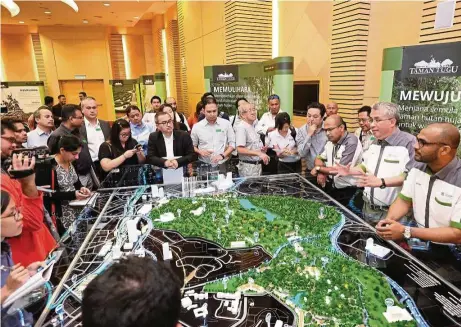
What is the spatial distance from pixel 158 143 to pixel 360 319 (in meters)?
2.86

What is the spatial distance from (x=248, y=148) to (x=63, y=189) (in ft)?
7.77

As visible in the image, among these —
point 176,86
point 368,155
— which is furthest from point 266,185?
point 176,86

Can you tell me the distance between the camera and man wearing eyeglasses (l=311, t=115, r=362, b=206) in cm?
315

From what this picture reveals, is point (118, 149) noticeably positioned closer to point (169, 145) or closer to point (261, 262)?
point (169, 145)

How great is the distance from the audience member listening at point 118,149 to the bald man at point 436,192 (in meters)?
2.72

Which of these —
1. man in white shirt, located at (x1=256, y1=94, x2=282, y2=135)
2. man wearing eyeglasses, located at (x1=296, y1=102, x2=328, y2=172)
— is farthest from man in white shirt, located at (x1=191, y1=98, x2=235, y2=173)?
man wearing eyeglasses, located at (x1=296, y1=102, x2=328, y2=172)

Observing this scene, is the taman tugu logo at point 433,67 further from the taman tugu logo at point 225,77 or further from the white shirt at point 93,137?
the white shirt at point 93,137

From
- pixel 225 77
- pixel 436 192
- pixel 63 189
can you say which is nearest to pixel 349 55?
pixel 225 77

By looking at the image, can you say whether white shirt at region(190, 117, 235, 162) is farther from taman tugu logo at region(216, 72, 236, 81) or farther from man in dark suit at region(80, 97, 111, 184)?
taman tugu logo at region(216, 72, 236, 81)

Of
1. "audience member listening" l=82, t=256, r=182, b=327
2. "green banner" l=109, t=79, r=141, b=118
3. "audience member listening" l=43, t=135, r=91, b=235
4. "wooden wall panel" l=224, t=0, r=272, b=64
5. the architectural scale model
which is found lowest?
the architectural scale model

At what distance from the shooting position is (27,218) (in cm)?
195

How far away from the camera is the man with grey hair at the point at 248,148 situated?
399 centimetres

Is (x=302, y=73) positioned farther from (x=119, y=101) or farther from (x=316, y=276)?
(x=119, y=101)

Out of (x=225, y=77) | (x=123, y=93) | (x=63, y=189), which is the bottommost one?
(x=63, y=189)
